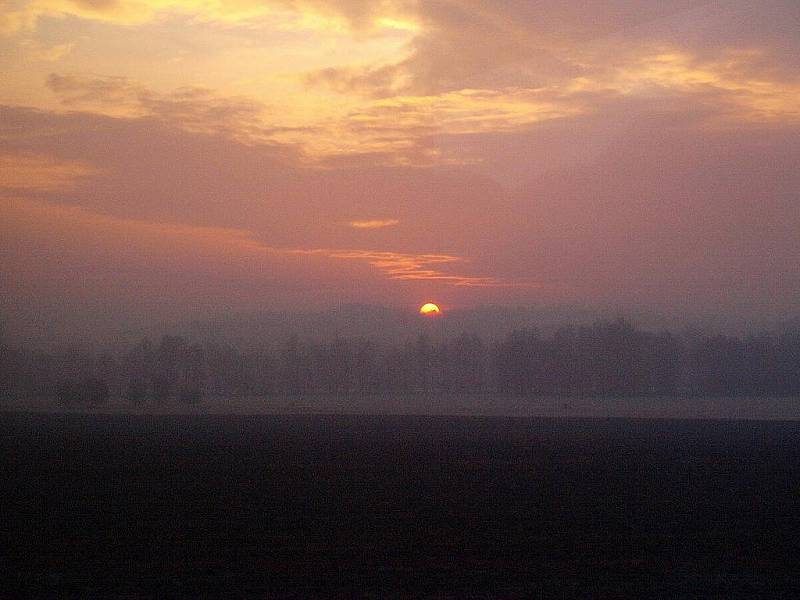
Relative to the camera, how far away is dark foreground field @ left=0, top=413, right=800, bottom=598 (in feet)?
46.5

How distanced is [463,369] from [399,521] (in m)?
116

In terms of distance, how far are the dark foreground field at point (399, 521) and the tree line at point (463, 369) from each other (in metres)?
62.8

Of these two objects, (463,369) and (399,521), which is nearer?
(399,521)

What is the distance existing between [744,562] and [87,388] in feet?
264

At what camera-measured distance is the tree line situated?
109375 mm

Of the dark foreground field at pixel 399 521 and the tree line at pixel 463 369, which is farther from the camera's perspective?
the tree line at pixel 463 369

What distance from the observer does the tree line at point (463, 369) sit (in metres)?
109

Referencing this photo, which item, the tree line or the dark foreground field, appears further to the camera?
the tree line

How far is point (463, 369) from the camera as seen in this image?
13525cm

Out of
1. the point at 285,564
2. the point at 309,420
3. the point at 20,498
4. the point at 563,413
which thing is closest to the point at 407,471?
the point at 20,498

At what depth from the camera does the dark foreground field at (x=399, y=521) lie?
14.2 metres

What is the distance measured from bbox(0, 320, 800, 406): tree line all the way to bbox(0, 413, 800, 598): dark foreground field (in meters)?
62.8

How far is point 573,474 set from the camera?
2820cm

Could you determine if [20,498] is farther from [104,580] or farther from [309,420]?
[309,420]
